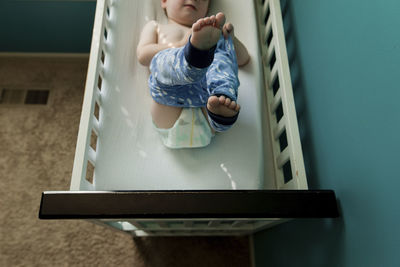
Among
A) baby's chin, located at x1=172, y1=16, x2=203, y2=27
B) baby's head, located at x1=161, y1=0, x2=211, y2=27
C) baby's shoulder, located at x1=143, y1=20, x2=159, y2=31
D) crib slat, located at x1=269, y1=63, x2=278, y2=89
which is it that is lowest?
crib slat, located at x1=269, y1=63, x2=278, y2=89

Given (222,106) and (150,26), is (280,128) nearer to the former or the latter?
(222,106)

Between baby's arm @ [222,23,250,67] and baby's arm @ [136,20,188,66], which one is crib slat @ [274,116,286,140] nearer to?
baby's arm @ [222,23,250,67]

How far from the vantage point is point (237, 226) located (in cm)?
103

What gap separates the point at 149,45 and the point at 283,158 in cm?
56

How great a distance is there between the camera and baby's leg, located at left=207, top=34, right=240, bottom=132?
0.67 metres

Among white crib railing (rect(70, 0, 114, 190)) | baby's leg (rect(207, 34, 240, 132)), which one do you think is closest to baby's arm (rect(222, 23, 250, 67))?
baby's leg (rect(207, 34, 240, 132))

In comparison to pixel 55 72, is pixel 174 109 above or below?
below

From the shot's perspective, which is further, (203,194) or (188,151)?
(188,151)

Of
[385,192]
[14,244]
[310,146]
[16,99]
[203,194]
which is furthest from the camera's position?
[16,99]

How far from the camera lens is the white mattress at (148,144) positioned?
33.1 inches

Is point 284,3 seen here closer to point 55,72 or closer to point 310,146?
point 310,146

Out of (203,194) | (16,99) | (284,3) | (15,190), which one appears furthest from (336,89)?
(16,99)

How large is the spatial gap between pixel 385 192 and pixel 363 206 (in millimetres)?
67

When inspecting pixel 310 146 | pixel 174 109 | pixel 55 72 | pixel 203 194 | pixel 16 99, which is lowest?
pixel 203 194
